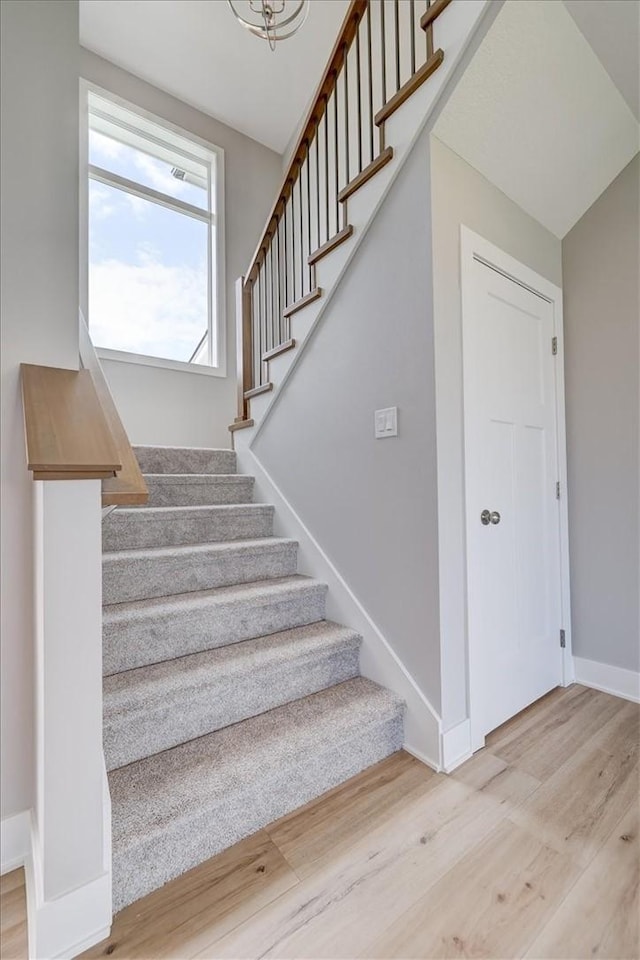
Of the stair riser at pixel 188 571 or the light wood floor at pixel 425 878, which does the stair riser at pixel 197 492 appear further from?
the light wood floor at pixel 425 878

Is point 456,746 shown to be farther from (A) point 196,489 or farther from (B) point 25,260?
(B) point 25,260

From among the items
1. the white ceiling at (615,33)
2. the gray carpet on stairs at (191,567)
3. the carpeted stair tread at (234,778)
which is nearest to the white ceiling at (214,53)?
the white ceiling at (615,33)

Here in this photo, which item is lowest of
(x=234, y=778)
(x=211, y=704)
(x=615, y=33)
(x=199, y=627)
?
(x=234, y=778)

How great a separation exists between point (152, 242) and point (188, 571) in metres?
3.10

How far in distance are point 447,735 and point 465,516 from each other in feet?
2.62

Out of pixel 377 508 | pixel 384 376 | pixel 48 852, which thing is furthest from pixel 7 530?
pixel 384 376

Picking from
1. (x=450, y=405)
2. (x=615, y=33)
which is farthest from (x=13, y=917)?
(x=615, y=33)

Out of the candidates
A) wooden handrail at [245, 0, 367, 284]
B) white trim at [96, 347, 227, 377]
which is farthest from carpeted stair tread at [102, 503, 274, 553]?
white trim at [96, 347, 227, 377]

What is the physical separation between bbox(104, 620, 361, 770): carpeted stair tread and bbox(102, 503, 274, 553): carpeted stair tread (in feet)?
2.17

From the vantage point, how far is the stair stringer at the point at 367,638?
1.63 metres

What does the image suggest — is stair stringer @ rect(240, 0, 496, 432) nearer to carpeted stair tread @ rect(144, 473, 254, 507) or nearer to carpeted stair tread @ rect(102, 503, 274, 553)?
carpeted stair tread @ rect(144, 473, 254, 507)

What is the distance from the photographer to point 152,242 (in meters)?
3.72

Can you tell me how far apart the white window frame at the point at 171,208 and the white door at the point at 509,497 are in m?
2.69

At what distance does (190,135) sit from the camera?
3752mm
